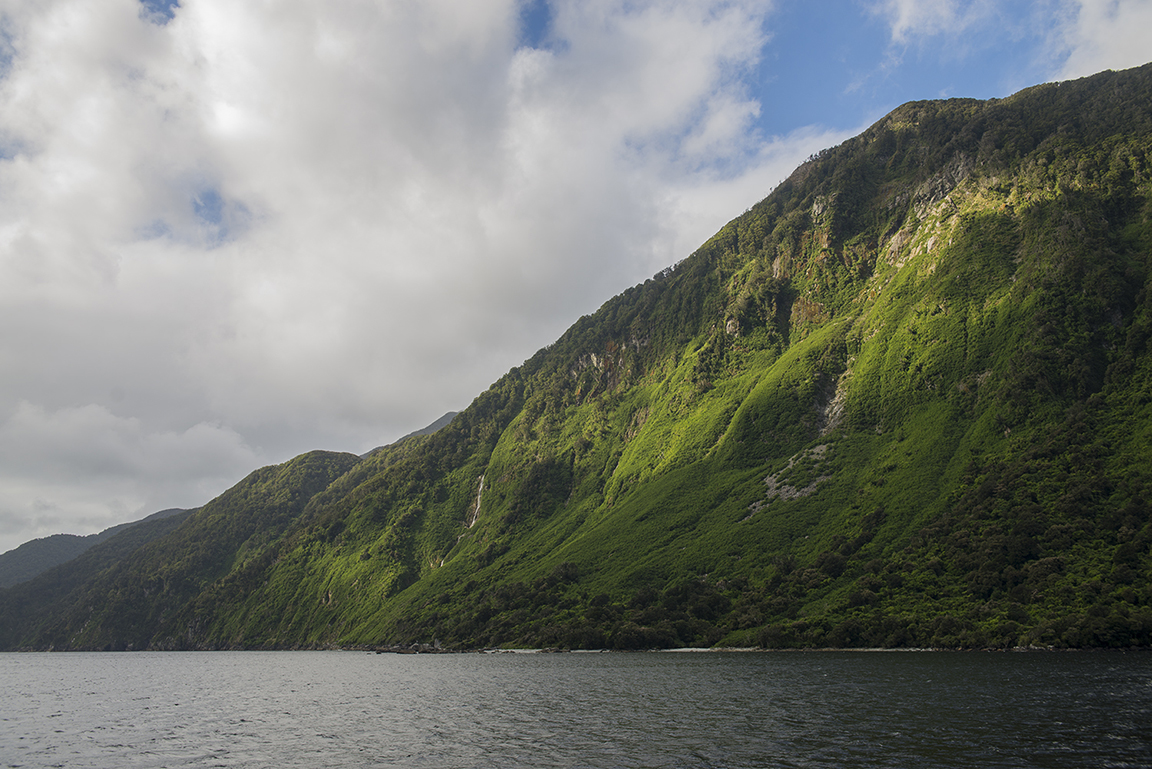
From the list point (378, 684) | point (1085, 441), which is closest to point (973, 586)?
point (1085, 441)

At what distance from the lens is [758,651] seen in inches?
5704

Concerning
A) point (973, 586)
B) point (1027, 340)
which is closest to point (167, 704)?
point (973, 586)

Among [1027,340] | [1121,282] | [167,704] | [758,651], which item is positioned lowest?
[758,651]

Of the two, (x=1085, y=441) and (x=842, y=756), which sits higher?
(x=1085, y=441)

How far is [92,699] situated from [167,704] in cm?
2267

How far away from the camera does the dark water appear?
4616 centimetres

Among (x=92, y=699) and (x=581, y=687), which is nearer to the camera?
(x=581, y=687)

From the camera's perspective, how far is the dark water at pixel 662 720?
1817 inches

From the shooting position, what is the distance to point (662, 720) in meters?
62.7

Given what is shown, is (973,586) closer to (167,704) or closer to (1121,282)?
(1121,282)

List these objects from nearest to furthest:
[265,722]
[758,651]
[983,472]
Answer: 1. [265,722]
2. [758,651]
3. [983,472]

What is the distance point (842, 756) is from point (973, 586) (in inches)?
4425

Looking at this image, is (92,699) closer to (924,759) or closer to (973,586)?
(924,759)

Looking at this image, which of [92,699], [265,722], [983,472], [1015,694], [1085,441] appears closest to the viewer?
[1015,694]
